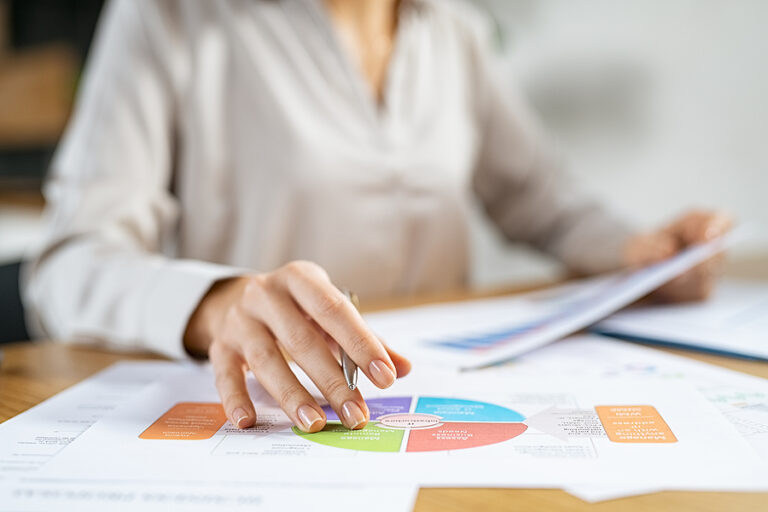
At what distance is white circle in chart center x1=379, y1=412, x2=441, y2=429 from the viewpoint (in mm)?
367

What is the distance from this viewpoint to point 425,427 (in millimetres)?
363

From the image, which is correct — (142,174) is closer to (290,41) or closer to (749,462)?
(290,41)

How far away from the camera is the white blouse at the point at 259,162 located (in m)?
0.72

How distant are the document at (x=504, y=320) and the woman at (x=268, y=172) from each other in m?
0.11

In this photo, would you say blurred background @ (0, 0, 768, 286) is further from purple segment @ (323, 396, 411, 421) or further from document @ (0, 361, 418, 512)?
document @ (0, 361, 418, 512)

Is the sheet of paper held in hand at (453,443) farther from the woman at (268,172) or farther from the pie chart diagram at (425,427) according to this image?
the woman at (268,172)

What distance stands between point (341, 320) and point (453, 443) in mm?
95

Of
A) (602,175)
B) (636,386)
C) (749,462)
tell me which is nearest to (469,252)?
Answer: (636,386)

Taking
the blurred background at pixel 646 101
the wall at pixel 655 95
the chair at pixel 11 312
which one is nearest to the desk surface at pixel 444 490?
the chair at pixel 11 312

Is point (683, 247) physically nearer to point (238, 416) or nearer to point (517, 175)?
point (517, 175)

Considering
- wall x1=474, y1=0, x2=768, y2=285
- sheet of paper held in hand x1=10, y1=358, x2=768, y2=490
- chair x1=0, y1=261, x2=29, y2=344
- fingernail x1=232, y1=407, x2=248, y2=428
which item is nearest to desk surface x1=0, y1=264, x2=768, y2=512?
sheet of paper held in hand x1=10, y1=358, x2=768, y2=490

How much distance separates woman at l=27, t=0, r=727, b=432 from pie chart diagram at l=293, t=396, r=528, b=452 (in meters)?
0.17

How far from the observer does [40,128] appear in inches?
132

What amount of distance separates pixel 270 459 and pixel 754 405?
27cm
